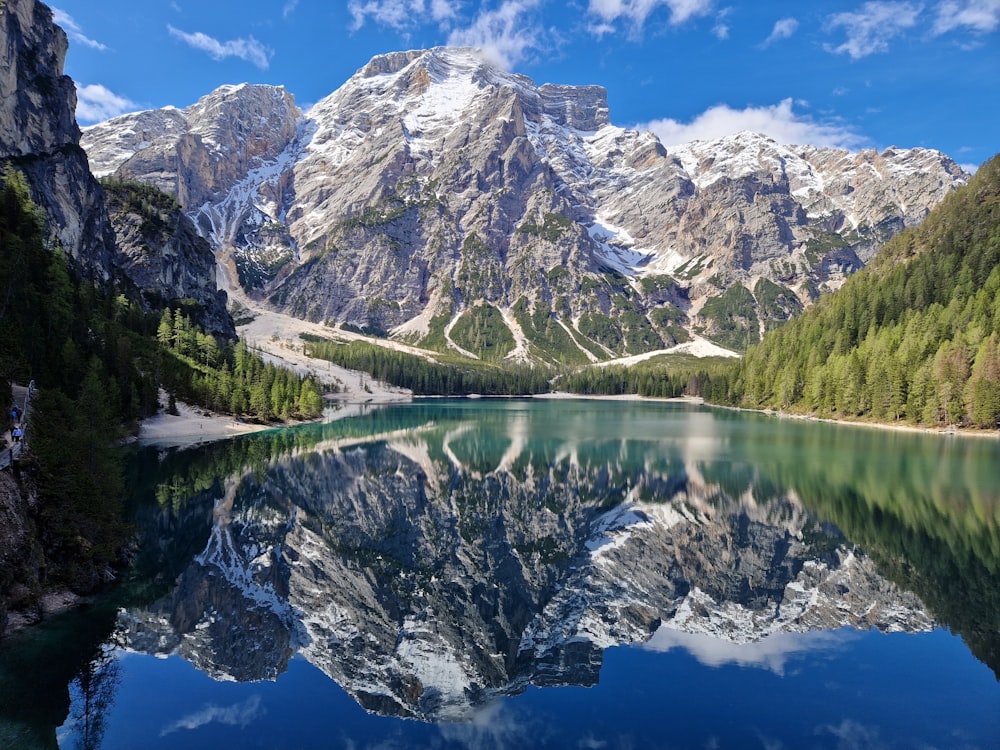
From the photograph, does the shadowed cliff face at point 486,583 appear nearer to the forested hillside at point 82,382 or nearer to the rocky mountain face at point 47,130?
the forested hillside at point 82,382

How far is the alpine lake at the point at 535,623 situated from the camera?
16.8 metres

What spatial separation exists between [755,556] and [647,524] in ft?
26.3

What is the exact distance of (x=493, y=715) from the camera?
57.7ft

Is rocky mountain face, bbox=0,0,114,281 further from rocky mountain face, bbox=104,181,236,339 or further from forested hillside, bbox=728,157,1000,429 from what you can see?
forested hillside, bbox=728,157,1000,429

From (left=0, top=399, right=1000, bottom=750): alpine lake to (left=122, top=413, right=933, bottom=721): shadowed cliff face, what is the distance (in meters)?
0.17

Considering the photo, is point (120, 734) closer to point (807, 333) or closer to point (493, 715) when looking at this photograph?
Answer: point (493, 715)

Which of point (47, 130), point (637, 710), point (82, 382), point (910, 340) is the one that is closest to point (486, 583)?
point (637, 710)

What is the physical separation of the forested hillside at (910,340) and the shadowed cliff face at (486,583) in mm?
61912

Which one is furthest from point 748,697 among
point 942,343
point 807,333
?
point 807,333

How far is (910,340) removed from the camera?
4309 inches

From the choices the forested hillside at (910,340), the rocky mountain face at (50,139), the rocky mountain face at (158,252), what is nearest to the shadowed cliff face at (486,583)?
the forested hillside at (910,340)

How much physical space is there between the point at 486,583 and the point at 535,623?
17.0 feet

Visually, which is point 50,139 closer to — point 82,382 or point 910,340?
point 82,382

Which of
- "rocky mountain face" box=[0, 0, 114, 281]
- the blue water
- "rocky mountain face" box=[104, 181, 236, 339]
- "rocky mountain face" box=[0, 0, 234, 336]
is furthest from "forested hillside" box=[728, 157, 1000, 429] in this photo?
"rocky mountain face" box=[104, 181, 236, 339]
